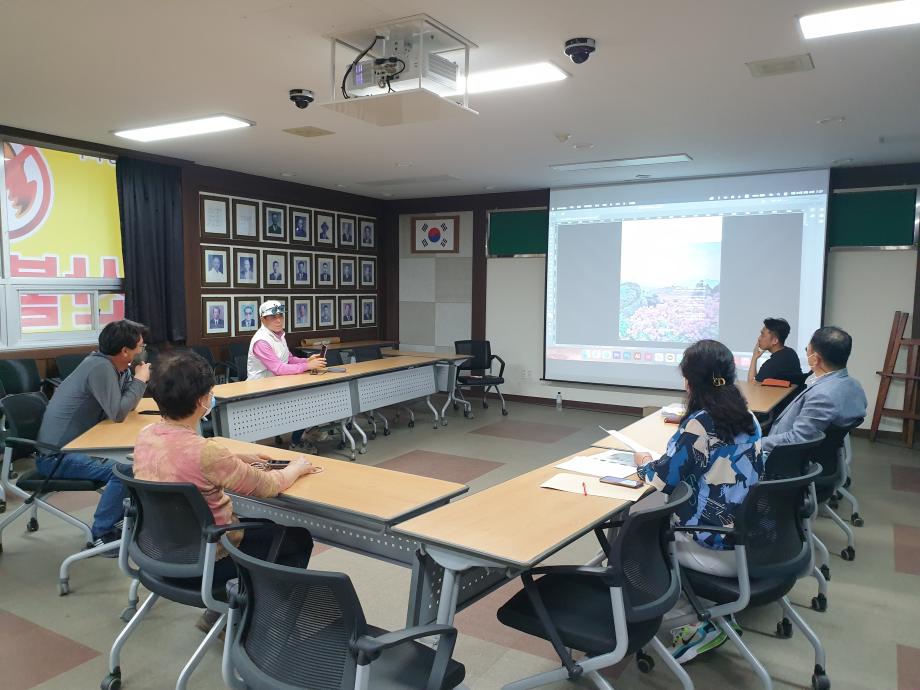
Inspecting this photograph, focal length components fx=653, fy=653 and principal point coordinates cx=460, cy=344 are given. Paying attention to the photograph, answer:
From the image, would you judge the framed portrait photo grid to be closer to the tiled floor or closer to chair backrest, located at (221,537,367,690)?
the tiled floor

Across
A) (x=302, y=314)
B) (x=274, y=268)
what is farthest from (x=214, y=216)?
(x=302, y=314)

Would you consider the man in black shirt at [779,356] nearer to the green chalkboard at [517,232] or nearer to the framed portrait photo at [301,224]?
the green chalkboard at [517,232]

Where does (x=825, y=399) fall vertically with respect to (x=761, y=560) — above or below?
above

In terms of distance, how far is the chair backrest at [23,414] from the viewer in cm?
348

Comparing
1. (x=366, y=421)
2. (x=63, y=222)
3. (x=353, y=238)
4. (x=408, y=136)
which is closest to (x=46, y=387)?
(x=63, y=222)

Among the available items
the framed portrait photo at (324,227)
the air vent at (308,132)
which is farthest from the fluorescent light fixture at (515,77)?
the framed portrait photo at (324,227)

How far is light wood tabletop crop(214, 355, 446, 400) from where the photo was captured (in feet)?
15.3

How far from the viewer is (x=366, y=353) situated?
685 centimetres

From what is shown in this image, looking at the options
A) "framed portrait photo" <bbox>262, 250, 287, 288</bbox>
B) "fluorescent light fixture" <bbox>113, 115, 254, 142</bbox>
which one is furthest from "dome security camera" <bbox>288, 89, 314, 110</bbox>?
"framed portrait photo" <bbox>262, 250, 287, 288</bbox>

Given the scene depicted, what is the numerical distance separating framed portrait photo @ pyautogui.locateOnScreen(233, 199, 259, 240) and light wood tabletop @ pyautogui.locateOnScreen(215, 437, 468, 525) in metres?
5.10

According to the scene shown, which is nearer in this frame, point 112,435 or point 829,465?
point 112,435

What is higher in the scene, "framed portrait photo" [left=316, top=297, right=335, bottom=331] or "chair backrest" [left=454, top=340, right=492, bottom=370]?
"framed portrait photo" [left=316, top=297, right=335, bottom=331]

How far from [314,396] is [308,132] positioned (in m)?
2.13

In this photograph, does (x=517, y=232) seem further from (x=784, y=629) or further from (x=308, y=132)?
(x=784, y=629)
